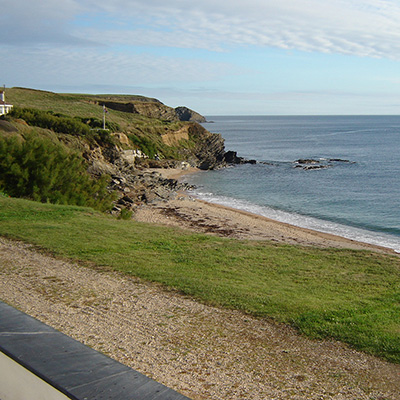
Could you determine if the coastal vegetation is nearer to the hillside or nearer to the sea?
the hillside

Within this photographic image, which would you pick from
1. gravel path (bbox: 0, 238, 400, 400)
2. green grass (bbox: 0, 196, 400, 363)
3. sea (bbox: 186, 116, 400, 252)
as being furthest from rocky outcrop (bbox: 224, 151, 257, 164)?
gravel path (bbox: 0, 238, 400, 400)

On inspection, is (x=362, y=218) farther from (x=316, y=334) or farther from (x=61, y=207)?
(x=316, y=334)

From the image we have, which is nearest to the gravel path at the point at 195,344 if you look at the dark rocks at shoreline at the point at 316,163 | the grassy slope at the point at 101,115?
the grassy slope at the point at 101,115

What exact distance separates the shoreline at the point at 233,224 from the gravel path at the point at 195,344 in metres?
15.5

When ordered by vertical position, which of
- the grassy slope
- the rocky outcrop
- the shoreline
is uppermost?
the grassy slope

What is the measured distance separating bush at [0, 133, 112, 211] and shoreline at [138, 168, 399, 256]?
5.62 m

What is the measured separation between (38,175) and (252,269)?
13725 mm

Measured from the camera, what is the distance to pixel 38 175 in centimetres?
2153

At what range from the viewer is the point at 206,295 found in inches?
335

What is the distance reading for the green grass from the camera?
7.62 meters

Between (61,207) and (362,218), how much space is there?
20844 millimetres

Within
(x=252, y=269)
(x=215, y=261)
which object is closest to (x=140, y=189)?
(x=215, y=261)

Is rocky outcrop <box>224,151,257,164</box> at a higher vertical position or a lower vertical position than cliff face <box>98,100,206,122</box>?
lower

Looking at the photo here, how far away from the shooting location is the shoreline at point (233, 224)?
24000 mm
